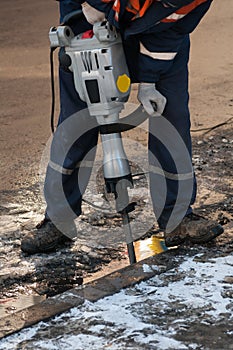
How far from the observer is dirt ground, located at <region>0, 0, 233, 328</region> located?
4.18 metres

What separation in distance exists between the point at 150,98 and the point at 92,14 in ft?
1.47

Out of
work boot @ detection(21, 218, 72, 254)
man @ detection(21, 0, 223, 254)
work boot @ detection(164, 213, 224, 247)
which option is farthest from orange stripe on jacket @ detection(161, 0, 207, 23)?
work boot @ detection(21, 218, 72, 254)

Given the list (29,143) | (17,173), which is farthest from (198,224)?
(29,143)

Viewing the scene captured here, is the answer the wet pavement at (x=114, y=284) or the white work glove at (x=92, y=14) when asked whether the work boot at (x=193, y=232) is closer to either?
the wet pavement at (x=114, y=284)

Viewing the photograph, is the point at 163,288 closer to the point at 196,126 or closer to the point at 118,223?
the point at 118,223

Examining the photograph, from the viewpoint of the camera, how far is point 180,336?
10.4 feet

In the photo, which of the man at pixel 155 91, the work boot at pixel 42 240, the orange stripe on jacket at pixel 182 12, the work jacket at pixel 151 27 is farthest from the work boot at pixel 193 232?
the orange stripe on jacket at pixel 182 12

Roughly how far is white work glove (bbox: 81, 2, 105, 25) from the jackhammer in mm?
68

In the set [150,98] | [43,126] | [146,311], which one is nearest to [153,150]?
[150,98]

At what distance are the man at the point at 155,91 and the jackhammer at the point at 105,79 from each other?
0.28ft

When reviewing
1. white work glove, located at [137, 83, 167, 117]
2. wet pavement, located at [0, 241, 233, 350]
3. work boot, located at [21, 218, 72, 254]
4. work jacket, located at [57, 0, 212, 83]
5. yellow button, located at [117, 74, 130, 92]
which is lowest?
work boot, located at [21, 218, 72, 254]

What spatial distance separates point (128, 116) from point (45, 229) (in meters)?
0.79

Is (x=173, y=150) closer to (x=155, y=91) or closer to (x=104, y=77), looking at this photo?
(x=155, y=91)

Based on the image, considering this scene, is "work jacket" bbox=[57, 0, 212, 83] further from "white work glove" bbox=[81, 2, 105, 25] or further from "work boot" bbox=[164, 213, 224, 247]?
"work boot" bbox=[164, 213, 224, 247]
